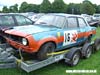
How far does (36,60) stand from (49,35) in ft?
2.91

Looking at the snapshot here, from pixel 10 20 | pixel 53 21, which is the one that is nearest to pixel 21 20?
pixel 10 20

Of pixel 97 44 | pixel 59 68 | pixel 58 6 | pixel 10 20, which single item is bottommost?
pixel 59 68

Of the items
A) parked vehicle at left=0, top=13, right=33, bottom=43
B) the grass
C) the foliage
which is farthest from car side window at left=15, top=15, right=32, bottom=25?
the foliage

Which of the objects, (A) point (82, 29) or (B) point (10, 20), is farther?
(B) point (10, 20)

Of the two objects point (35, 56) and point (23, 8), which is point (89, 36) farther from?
point (23, 8)

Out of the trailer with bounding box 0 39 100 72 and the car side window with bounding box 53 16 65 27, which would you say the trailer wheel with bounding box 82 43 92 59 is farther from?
the car side window with bounding box 53 16 65 27

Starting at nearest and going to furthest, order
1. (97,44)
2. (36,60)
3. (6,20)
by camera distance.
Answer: (36,60) < (97,44) < (6,20)

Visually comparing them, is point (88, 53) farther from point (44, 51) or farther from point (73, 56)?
point (44, 51)

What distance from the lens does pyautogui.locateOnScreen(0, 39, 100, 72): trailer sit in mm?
6035

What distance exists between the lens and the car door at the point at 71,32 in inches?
294

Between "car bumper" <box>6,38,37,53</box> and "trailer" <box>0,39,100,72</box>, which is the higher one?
"car bumper" <box>6,38,37,53</box>

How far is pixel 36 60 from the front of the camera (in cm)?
657

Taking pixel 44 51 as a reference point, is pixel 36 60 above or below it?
below

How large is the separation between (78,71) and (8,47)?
8.31ft
